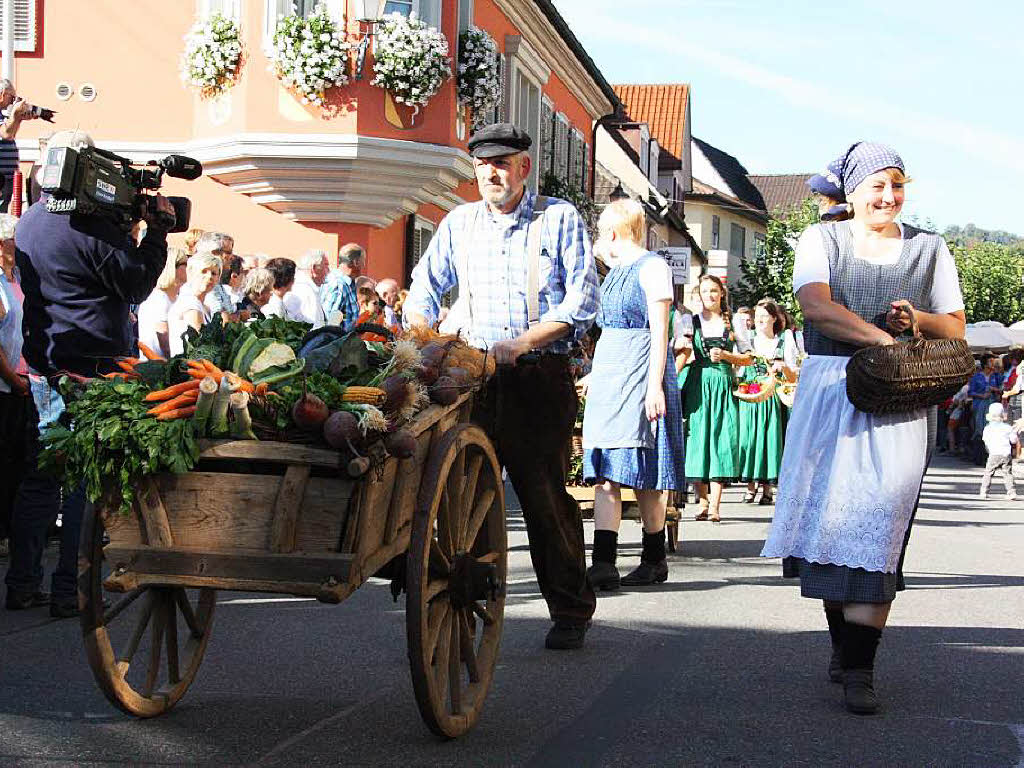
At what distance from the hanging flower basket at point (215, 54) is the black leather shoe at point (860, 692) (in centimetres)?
1511

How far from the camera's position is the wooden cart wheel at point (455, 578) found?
15.3ft

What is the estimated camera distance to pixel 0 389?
8.34 metres

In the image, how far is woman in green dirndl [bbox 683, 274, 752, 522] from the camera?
43.2ft

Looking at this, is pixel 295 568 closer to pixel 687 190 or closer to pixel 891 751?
pixel 891 751

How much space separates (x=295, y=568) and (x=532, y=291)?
2.25 metres

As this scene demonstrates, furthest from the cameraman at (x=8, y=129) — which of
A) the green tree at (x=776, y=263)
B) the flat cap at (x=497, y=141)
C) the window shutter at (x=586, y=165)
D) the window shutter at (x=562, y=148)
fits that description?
the green tree at (x=776, y=263)

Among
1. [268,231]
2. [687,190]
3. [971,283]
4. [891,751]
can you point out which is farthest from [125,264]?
[971,283]

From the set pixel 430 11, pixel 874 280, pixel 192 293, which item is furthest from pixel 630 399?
pixel 430 11

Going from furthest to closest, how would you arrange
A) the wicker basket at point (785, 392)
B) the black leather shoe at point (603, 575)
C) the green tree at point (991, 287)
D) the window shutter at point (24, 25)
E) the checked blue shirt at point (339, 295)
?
1. the green tree at point (991, 287)
2. the window shutter at point (24, 25)
3. the wicker basket at point (785, 392)
4. the checked blue shirt at point (339, 295)
5. the black leather shoe at point (603, 575)

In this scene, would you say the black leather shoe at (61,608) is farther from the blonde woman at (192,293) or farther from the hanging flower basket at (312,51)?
the hanging flower basket at (312,51)

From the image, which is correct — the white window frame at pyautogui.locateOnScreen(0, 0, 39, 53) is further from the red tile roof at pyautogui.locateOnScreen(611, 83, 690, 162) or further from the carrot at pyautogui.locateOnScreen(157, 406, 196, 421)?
the red tile roof at pyautogui.locateOnScreen(611, 83, 690, 162)

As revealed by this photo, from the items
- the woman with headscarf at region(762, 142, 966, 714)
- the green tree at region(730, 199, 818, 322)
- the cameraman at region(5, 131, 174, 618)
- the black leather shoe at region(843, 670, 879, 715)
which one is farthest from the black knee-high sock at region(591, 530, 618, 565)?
the green tree at region(730, 199, 818, 322)

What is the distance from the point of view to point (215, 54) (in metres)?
19.3

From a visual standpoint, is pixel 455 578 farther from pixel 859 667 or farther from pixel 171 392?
pixel 859 667
